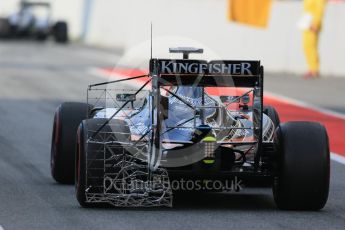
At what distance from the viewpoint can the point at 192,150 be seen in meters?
9.38

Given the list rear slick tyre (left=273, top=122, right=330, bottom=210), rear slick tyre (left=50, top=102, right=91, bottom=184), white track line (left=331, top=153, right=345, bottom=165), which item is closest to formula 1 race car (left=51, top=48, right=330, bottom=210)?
rear slick tyre (left=273, top=122, right=330, bottom=210)

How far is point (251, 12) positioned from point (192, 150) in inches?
791

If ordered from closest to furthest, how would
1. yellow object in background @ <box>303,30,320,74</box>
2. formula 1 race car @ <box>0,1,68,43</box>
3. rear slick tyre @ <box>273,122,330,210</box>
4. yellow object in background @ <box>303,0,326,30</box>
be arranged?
rear slick tyre @ <box>273,122,330,210</box>
yellow object in background @ <box>303,30,320,74</box>
yellow object in background @ <box>303,0,326,30</box>
formula 1 race car @ <box>0,1,68,43</box>

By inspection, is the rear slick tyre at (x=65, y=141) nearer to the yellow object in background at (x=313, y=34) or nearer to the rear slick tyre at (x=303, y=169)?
the rear slick tyre at (x=303, y=169)

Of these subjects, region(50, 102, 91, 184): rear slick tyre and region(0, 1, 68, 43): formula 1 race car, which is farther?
region(0, 1, 68, 43): formula 1 race car

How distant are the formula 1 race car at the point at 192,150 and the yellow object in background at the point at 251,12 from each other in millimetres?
19196

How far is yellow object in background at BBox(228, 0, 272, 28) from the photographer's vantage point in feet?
95.3

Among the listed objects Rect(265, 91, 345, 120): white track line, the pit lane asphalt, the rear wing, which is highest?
the rear wing

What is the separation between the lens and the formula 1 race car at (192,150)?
933cm

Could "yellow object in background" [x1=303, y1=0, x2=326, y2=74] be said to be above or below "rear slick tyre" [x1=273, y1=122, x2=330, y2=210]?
below

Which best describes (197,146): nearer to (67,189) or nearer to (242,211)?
(242,211)

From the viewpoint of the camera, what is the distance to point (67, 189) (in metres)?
10.8

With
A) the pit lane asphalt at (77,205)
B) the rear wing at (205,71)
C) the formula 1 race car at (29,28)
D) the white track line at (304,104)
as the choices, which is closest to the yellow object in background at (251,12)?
the white track line at (304,104)

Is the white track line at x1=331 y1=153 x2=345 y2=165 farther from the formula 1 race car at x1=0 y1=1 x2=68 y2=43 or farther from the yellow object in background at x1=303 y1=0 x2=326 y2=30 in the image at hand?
the formula 1 race car at x1=0 y1=1 x2=68 y2=43
